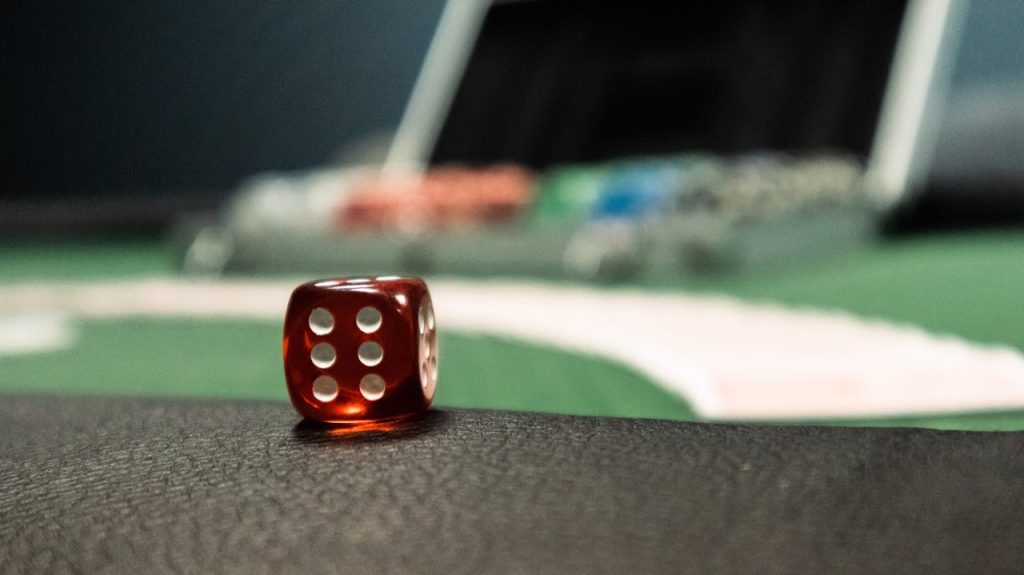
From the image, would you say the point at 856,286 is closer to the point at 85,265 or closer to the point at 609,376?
the point at 609,376

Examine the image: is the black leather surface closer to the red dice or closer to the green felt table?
the red dice

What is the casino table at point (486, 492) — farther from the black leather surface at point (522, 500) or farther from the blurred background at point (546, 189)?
the blurred background at point (546, 189)

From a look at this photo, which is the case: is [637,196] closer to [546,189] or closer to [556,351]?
[546,189]

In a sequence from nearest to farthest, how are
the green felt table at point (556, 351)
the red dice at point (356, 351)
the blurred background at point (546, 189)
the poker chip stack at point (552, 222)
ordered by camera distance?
the red dice at point (356, 351)
the green felt table at point (556, 351)
the blurred background at point (546, 189)
the poker chip stack at point (552, 222)

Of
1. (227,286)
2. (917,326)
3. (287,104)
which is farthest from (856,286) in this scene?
(287,104)

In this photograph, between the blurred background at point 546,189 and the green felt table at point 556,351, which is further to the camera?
the blurred background at point 546,189

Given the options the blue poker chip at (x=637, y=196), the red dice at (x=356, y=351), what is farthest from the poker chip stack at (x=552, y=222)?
the red dice at (x=356, y=351)

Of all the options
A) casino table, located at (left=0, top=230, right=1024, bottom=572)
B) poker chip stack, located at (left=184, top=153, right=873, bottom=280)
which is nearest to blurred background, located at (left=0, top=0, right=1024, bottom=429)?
poker chip stack, located at (left=184, top=153, right=873, bottom=280)
